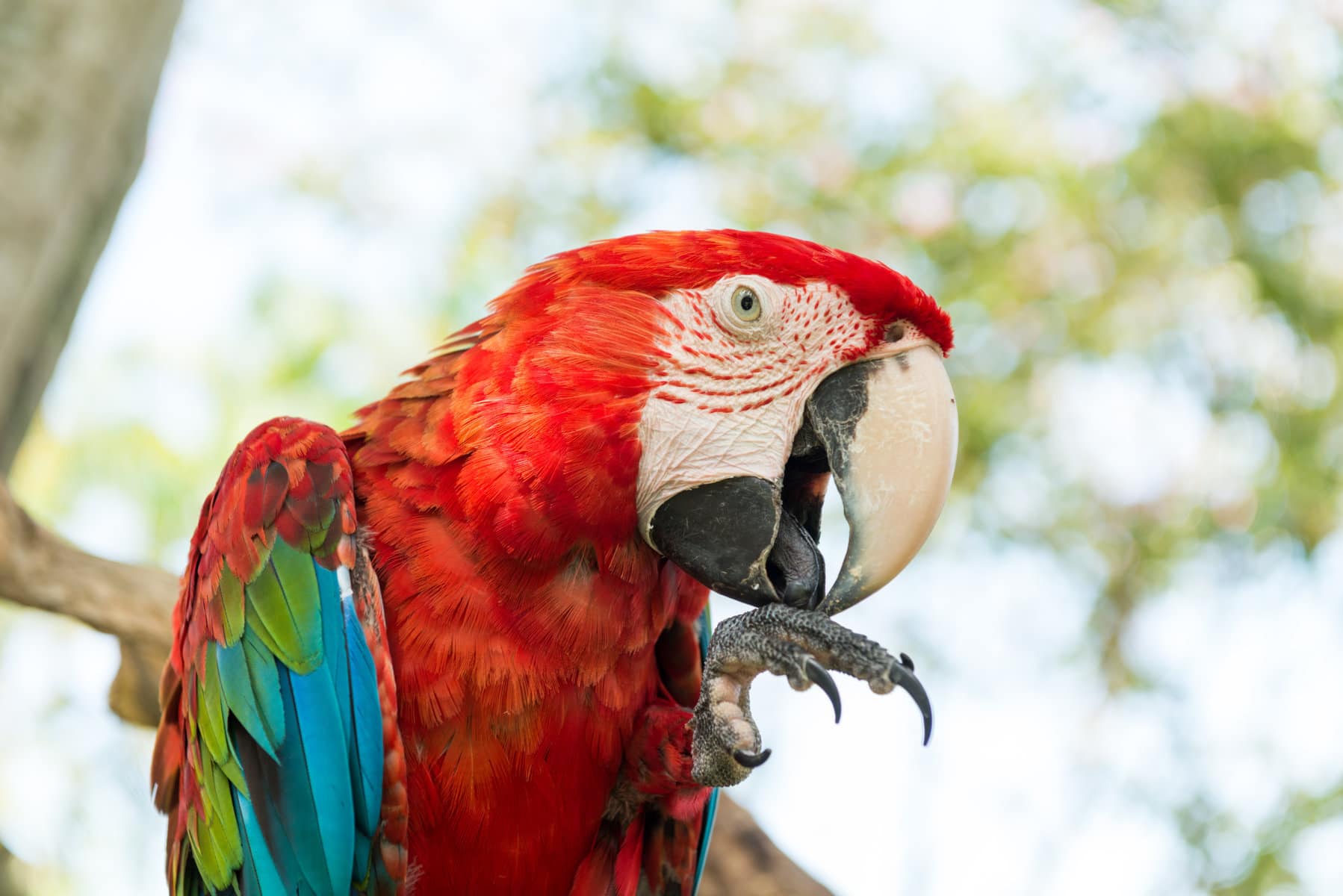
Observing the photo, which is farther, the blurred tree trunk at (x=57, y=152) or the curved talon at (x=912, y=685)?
the blurred tree trunk at (x=57, y=152)

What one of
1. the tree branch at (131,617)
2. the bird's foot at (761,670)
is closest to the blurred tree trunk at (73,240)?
the tree branch at (131,617)

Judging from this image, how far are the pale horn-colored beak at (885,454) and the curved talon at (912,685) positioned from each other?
13 centimetres

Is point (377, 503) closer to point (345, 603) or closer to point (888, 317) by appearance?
point (345, 603)

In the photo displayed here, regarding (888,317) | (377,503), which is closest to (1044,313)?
(888,317)

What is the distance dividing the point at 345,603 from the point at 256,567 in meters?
0.17

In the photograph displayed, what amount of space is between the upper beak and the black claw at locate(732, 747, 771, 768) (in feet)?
0.81

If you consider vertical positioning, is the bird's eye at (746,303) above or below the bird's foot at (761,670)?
above

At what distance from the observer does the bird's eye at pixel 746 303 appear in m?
1.99

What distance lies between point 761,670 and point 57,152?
2376mm

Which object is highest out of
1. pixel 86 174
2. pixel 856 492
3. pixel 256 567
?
pixel 856 492

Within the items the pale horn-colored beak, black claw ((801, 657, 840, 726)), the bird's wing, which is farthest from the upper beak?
the bird's wing

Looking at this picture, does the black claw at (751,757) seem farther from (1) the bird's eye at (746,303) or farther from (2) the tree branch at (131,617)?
(2) the tree branch at (131,617)

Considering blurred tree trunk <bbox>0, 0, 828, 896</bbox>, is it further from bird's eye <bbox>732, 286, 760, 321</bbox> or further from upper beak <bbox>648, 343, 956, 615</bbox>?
bird's eye <bbox>732, 286, 760, 321</bbox>

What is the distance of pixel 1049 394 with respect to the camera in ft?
20.6
